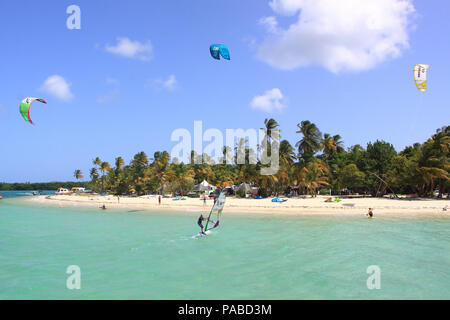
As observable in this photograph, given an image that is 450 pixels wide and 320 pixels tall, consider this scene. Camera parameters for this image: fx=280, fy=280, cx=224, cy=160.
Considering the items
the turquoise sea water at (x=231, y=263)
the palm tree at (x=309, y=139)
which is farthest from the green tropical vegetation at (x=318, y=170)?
the turquoise sea water at (x=231, y=263)

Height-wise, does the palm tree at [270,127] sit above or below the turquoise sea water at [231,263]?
above

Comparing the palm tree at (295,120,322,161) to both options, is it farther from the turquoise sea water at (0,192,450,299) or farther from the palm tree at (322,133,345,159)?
the turquoise sea water at (0,192,450,299)

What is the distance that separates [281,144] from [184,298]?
149 ft

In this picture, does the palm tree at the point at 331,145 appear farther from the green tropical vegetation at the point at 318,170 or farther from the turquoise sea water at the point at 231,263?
the turquoise sea water at the point at 231,263

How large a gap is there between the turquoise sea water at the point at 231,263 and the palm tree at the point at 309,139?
→ 34.0 meters

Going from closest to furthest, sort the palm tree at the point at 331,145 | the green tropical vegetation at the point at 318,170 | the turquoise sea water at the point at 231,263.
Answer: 1. the turquoise sea water at the point at 231,263
2. the green tropical vegetation at the point at 318,170
3. the palm tree at the point at 331,145

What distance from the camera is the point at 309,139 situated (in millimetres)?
55000

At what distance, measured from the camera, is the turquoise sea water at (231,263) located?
31.1ft

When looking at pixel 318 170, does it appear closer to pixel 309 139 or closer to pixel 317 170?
pixel 317 170

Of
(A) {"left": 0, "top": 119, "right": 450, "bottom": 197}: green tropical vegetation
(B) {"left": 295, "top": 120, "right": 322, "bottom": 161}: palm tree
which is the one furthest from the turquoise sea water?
(B) {"left": 295, "top": 120, "right": 322, "bottom": 161}: palm tree

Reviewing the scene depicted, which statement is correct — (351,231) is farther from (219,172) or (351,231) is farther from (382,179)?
(219,172)

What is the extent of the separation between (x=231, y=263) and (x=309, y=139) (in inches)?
1823

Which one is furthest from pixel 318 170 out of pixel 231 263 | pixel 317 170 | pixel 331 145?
pixel 231 263
